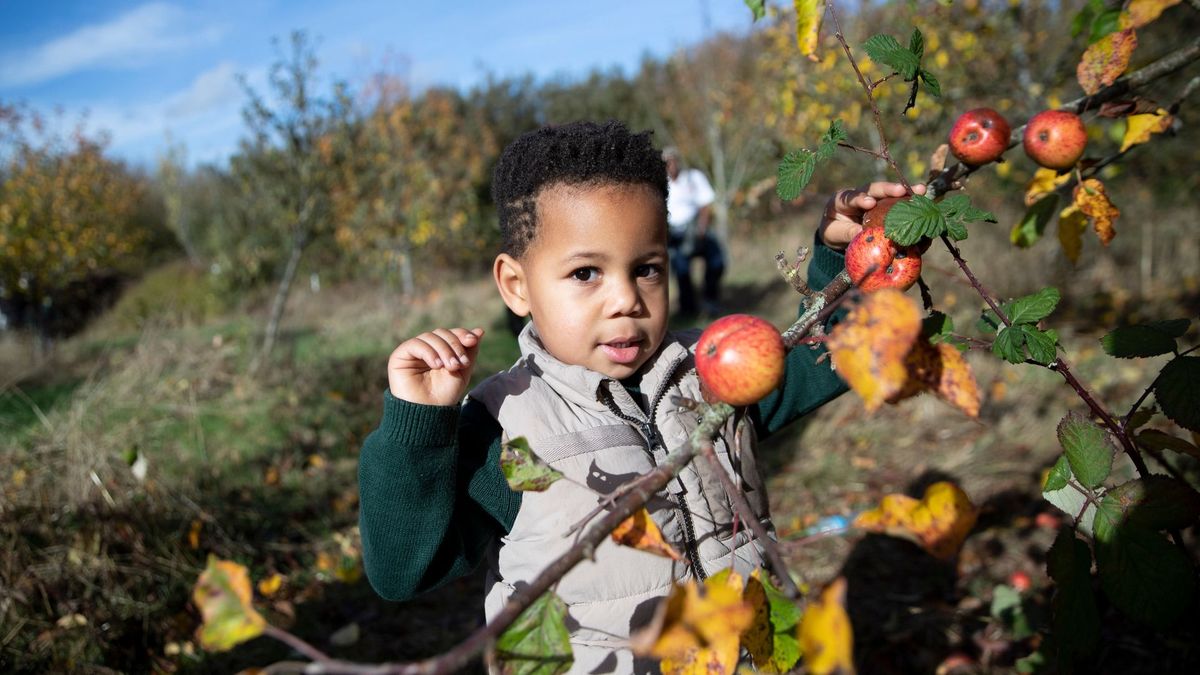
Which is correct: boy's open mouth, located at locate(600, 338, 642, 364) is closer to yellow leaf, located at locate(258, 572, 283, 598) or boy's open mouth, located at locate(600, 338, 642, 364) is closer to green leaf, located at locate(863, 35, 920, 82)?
green leaf, located at locate(863, 35, 920, 82)

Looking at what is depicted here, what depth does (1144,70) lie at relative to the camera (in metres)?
1.30

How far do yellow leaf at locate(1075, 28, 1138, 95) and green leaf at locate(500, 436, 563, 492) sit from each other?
44.9 inches

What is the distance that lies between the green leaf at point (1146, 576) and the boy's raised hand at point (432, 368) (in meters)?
0.96

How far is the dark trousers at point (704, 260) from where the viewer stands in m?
7.53

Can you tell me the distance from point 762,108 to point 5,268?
13.0m

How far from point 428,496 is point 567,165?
25.2 inches

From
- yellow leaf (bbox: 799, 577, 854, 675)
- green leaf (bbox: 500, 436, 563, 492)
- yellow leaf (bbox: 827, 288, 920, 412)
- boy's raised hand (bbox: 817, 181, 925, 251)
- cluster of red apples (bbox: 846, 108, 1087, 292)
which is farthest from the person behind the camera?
boy's raised hand (bbox: 817, 181, 925, 251)

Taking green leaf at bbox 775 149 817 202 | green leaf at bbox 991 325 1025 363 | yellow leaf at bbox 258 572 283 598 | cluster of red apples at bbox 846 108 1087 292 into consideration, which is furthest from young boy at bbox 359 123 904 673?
yellow leaf at bbox 258 572 283 598

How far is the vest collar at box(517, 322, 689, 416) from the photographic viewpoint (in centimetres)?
139

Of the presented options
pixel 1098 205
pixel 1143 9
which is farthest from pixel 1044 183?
pixel 1143 9

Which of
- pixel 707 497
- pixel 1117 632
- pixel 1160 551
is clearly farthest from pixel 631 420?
pixel 1117 632

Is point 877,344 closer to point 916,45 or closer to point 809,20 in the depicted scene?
point 916,45

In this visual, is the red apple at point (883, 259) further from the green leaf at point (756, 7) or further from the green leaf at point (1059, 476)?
the green leaf at point (756, 7)

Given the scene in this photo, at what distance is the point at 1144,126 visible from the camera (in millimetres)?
1378
